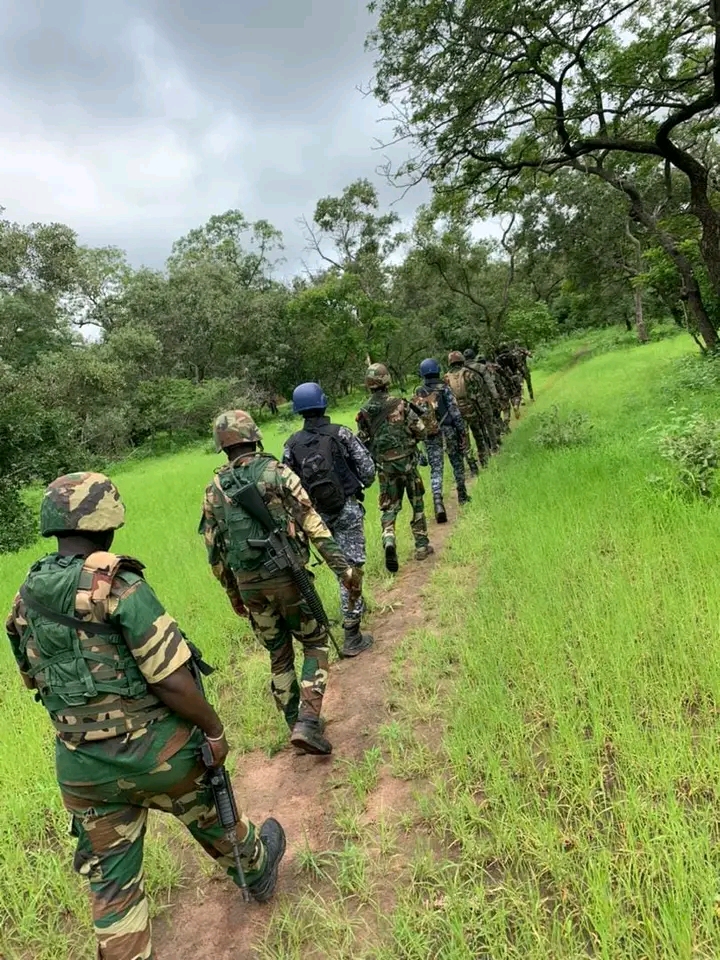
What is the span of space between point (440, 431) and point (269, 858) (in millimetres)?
6074

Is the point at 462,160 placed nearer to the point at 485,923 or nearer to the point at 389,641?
the point at 389,641

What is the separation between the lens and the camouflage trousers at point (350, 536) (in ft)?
13.9

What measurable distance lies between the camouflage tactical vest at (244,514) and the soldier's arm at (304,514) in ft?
0.22

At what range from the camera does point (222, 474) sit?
10.0 feet

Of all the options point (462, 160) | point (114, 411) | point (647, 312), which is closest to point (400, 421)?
point (462, 160)

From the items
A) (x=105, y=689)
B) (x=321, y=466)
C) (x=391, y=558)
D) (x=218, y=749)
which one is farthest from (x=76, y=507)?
(x=391, y=558)

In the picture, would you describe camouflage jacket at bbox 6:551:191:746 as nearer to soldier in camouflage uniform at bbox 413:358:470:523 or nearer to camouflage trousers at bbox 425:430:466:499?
soldier in camouflage uniform at bbox 413:358:470:523

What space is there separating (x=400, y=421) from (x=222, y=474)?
10.5 feet

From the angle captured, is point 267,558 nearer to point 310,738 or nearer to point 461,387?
point 310,738

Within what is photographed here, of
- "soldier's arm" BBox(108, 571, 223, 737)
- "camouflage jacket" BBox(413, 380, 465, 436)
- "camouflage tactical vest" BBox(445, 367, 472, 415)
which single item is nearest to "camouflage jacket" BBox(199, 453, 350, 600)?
"soldier's arm" BBox(108, 571, 223, 737)

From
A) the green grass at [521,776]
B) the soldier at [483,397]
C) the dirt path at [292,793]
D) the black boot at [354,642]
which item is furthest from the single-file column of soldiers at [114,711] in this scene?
the soldier at [483,397]

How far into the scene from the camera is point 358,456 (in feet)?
13.7

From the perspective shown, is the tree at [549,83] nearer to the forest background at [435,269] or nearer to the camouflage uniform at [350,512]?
the forest background at [435,269]

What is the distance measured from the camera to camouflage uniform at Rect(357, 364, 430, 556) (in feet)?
19.4
